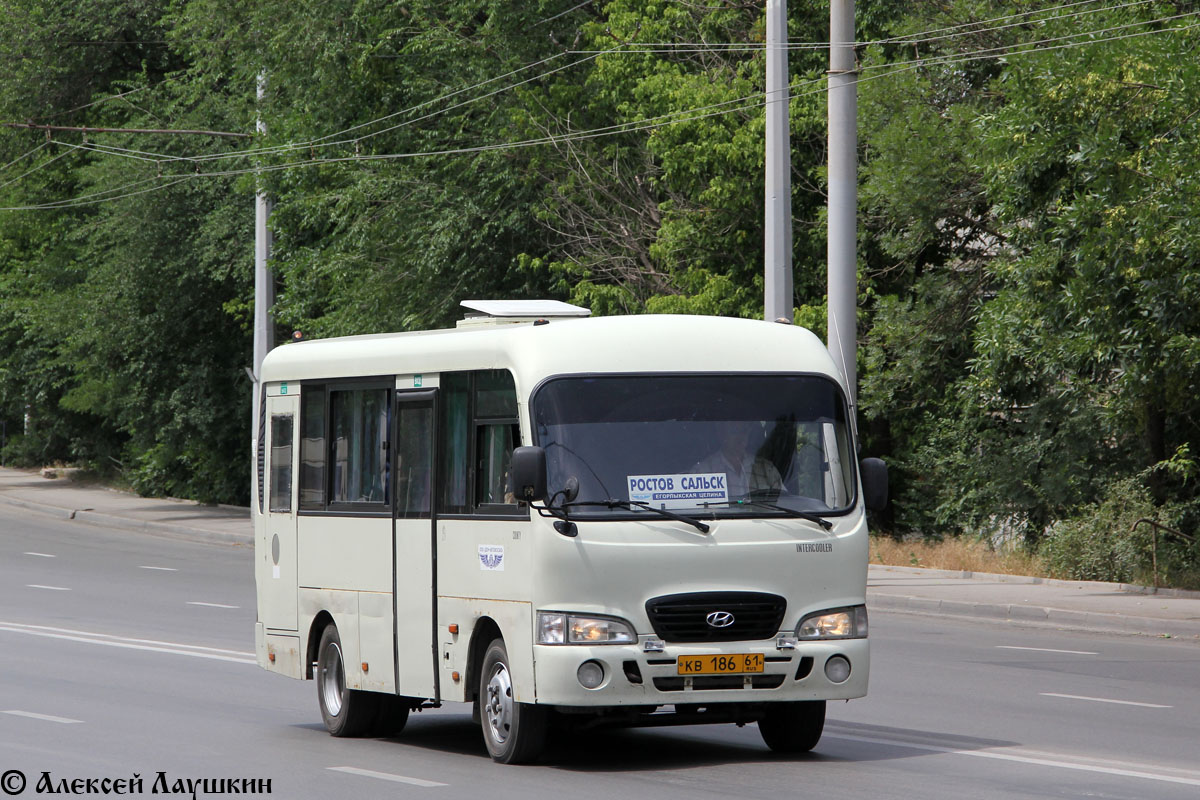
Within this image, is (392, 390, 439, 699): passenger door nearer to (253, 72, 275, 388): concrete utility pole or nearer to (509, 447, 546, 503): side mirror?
(509, 447, 546, 503): side mirror

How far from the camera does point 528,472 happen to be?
9.98 meters

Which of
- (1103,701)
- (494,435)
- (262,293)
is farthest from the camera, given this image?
(262,293)

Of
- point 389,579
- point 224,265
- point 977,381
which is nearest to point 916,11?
point 977,381

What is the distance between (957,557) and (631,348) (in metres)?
17.3

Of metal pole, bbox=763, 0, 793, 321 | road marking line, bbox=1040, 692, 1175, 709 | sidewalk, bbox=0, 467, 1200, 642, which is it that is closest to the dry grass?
sidewalk, bbox=0, 467, 1200, 642

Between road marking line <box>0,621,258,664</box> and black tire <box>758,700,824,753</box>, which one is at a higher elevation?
black tire <box>758,700,824,753</box>

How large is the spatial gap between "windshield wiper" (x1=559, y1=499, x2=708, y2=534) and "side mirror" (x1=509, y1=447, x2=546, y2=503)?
26 cm

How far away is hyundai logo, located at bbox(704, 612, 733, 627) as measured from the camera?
10.2 meters

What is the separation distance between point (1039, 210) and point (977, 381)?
3.08 meters

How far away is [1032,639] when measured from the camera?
19219 mm

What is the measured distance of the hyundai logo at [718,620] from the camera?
10219mm

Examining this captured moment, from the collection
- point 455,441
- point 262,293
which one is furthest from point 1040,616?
point 262,293

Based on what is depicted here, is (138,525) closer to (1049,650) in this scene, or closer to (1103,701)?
(1049,650)

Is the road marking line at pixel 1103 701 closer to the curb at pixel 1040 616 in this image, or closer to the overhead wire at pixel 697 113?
the curb at pixel 1040 616
